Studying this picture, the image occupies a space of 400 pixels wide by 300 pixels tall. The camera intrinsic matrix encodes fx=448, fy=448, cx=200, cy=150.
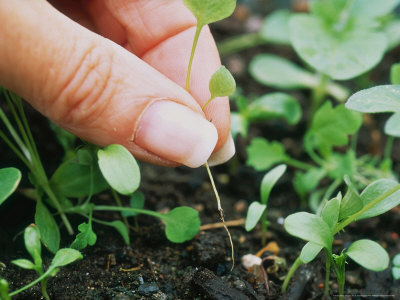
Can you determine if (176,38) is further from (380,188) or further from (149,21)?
(380,188)

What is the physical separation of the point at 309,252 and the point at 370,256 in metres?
0.12

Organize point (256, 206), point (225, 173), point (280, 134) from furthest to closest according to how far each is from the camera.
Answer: point (280, 134) → point (225, 173) → point (256, 206)

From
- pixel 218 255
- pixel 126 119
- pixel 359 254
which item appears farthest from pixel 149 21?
pixel 359 254

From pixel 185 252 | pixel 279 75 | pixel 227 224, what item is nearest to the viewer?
pixel 185 252

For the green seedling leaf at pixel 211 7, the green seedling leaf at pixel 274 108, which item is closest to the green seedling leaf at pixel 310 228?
the green seedling leaf at pixel 211 7

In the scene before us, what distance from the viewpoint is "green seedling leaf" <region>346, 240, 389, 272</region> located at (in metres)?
0.90

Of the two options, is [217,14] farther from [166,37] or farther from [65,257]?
[65,257]

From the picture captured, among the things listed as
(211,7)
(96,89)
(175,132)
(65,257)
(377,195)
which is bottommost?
(377,195)

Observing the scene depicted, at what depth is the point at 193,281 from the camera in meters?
1.08

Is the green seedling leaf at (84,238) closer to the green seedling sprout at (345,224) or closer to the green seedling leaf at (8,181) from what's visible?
the green seedling leaf at (8,181)

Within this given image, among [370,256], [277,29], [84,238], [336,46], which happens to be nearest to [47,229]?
[84,238]

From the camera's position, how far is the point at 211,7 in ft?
3.29

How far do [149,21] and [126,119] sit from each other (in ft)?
1.62

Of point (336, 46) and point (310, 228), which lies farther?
point (336, 46)
